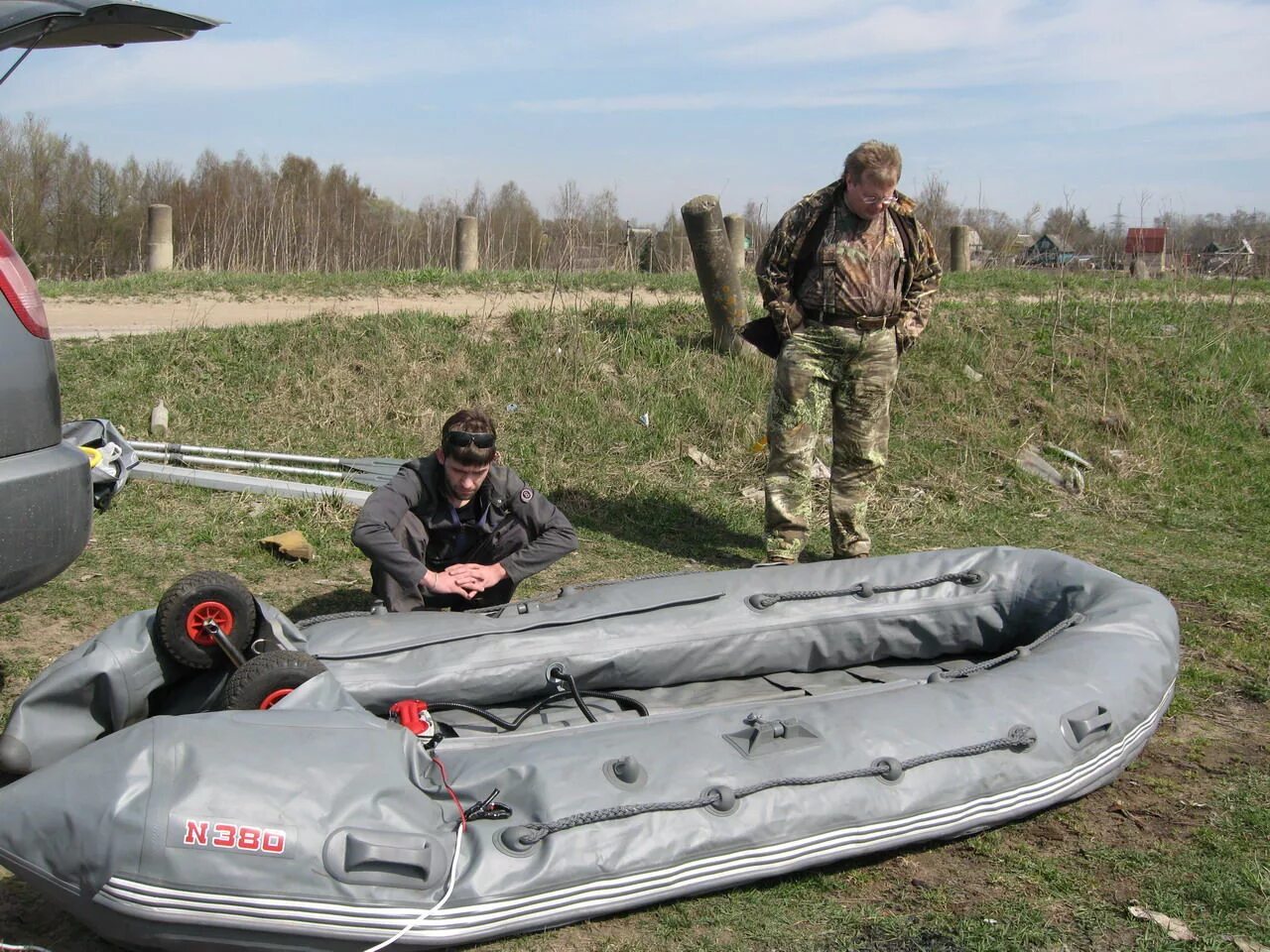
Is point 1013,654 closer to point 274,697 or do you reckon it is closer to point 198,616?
point 274,697

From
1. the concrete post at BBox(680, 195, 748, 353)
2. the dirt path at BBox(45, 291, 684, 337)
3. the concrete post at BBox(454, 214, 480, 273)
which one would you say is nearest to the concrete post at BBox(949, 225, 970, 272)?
the dirt path at BBox(45, 291, 684, 337)

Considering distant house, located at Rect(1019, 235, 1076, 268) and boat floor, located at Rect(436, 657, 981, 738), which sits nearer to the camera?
boat floor, located at Rect(436, 657, 981, 738)

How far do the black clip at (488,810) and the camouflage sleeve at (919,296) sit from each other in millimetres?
3876

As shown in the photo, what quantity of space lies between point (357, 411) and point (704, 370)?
8.83 ft

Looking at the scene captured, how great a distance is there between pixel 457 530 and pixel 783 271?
2326 millimetres

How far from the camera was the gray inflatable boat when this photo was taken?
8.52 ft

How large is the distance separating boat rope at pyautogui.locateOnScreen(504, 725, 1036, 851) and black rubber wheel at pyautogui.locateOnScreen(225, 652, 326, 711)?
84cm

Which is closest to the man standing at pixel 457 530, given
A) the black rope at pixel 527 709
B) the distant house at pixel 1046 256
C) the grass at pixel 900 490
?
the black rope at pixel 527 709

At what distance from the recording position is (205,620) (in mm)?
3521

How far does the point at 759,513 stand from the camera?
7465 millimetres

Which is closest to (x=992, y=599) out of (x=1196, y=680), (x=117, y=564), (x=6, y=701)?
(x=1196, y=680)

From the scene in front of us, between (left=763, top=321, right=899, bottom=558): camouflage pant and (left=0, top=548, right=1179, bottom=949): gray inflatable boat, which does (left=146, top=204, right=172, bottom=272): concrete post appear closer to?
(left=763, top=321, right=899, bottom=558): camouflage pant

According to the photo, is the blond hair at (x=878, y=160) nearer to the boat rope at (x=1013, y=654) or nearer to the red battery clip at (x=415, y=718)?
the boat rope at (x=1013, y=654)

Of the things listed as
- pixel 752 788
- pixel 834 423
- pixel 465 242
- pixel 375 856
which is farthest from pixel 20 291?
pixel 465 242
